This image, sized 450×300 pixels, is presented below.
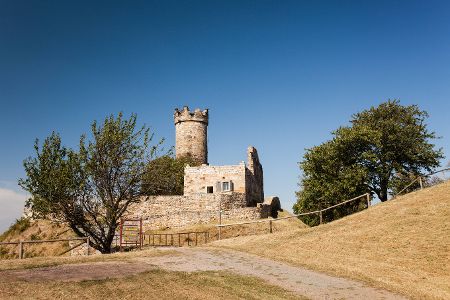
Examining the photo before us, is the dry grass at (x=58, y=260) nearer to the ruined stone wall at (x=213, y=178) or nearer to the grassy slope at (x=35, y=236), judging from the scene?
the grassy slope at (x=35, y=236)

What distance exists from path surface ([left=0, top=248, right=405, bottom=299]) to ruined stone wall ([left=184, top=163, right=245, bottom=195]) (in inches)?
996

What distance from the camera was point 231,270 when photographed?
782 inches

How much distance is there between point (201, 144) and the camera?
220 ft

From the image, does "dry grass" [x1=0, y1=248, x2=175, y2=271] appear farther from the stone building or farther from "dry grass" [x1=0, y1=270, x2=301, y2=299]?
the stone building

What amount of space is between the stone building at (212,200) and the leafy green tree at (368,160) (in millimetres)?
7088

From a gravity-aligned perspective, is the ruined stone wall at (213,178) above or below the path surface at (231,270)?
above

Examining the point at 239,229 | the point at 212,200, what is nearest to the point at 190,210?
the point at 212,200

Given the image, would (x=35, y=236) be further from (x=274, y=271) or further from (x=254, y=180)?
(x=274, y=271)

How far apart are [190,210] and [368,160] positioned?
2004cm

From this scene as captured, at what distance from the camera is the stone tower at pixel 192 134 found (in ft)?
217

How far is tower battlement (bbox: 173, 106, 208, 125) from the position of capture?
223 feet

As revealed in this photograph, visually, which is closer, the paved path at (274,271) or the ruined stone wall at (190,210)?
the paved path at (274,271)

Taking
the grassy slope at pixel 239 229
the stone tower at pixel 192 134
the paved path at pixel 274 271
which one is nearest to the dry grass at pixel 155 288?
the paved path at pixel 274 271

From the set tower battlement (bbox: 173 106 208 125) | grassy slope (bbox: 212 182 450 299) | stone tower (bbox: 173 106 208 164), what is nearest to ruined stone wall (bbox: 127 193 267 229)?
grassy slope (bbox: 212 182 450 299)
